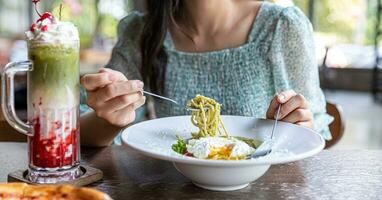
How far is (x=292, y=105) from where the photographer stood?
1.02 metres

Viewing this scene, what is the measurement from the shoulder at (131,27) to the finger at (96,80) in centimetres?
64

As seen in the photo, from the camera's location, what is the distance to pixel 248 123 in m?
1.04

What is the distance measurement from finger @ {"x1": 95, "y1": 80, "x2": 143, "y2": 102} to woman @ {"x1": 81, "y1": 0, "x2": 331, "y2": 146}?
55 cm

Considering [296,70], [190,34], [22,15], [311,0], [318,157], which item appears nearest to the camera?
[318,157]

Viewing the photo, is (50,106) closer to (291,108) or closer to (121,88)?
(121,88)

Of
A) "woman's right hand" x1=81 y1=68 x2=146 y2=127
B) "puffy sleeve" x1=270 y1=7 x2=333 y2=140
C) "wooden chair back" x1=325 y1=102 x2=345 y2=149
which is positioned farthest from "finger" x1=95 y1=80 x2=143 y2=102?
"wooden chair back" x1=325 y1=102 x2=345 y2=149

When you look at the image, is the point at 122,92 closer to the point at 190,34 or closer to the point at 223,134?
the point at 223,134

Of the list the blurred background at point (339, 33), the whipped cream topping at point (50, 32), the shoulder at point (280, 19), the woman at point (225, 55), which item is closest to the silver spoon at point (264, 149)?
the whipped cream topping at point (50, 32)

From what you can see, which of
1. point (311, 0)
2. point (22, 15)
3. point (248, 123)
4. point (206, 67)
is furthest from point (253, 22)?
point (22, 15)

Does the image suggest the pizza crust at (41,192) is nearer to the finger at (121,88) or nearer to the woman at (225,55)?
the finger at (121,88)

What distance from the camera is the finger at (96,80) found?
37.9 inches

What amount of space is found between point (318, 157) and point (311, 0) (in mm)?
7465

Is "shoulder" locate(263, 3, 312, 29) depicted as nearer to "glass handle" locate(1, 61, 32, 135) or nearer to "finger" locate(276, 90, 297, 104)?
"finger" locate(276, 90, 297, 104)

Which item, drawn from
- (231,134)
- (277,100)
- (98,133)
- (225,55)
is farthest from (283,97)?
(225,55)
